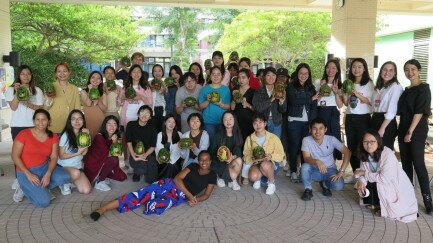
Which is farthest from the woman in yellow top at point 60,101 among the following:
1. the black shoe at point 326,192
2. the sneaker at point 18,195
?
the black shoe at point 326,192

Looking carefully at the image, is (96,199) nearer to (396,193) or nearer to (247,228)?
(247,228)

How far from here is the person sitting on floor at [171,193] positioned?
426 centimetres

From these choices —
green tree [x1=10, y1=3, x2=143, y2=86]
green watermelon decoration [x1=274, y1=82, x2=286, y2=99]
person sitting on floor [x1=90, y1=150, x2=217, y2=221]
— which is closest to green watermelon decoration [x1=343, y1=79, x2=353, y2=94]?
green watermelon decoration [x1=274, y1=82, x2=286, y2=99]

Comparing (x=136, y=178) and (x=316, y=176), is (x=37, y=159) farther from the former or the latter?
(x=316, y=176)

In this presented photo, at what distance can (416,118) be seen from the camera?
4.23 metres

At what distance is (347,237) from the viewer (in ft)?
12.2

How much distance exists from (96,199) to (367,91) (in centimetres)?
379

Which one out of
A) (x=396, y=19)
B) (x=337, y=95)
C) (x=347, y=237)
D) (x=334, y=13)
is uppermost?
(x=396, y=19)

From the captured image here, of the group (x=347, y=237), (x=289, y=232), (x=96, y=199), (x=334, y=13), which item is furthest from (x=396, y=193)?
(x=334, y=13)

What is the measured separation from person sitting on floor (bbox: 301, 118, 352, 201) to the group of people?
1 cm

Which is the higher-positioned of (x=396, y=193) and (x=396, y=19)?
(x=396, y=19)

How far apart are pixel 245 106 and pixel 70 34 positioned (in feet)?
31.5

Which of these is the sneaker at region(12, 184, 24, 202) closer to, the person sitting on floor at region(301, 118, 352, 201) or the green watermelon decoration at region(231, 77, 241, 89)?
the green watermelon decoration at region(231, 77, 241, 89)

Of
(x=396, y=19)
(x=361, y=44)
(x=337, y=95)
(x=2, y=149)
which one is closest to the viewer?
(x=337, y=95)
